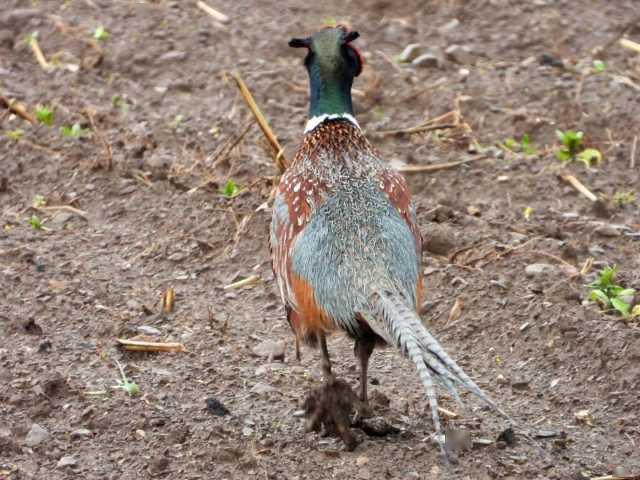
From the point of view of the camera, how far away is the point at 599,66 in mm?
7988

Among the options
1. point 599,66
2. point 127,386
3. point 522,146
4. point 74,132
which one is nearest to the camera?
point 127,386

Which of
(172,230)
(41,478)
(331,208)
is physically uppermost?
(331,208)

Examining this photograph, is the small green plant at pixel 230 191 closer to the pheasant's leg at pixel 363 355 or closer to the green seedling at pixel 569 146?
the green seedling at pixel 569 146

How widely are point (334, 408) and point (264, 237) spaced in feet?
6.07

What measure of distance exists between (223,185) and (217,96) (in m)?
1.26

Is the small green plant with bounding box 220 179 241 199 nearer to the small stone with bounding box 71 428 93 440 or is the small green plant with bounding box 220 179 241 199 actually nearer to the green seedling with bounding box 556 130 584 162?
the green seedling with bounding box 556 130 584 162

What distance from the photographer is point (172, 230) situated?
649 cm

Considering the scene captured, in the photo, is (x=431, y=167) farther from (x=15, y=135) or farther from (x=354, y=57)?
(x=15, y=135)

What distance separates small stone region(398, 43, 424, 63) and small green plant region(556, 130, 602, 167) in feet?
5.15

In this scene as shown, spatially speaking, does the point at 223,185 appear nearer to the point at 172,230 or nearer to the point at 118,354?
the point at 172,230

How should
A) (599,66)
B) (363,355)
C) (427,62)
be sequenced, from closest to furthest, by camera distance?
(363,355), (599,66), (427,62)

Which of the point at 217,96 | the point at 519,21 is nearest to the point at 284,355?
the point at 217,96

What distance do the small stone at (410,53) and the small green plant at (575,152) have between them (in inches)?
61.8

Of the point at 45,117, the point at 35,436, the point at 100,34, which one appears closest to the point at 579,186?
the point at 45,117
